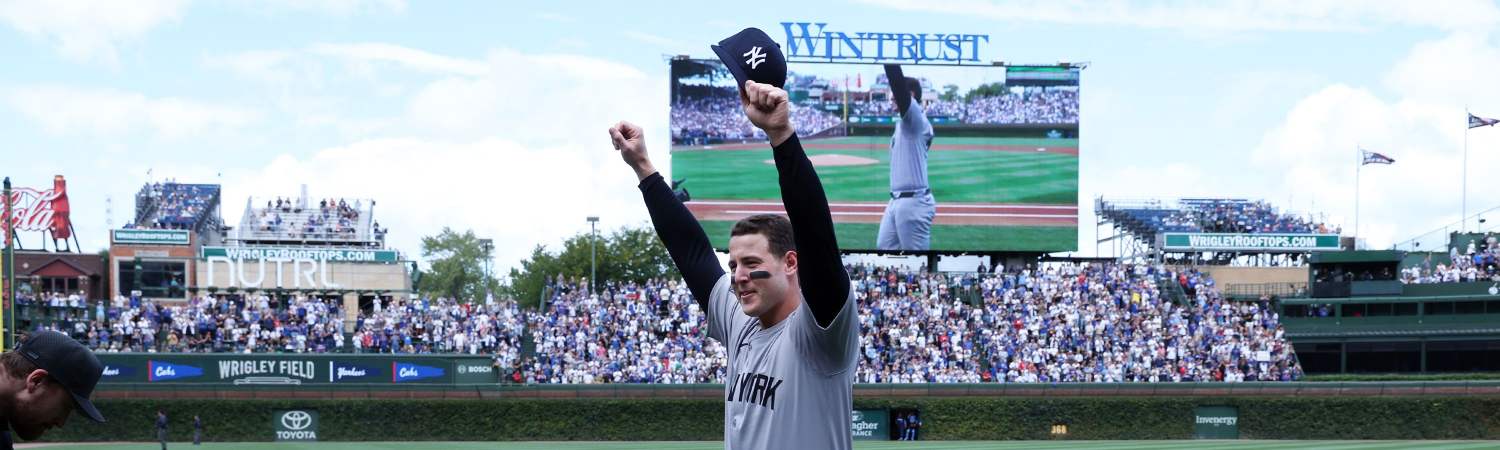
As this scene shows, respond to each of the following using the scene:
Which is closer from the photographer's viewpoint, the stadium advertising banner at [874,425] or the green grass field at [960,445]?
the green grass field at [960,445]

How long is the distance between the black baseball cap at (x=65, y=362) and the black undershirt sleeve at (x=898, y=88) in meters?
45.2

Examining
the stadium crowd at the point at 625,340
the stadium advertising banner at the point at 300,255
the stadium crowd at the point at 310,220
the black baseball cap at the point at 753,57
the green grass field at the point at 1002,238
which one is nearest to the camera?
the black baseball cap at the point at 753,57

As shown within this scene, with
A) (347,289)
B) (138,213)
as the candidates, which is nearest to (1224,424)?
(347,289)

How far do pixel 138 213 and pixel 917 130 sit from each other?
38661 mm

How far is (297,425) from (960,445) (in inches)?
654

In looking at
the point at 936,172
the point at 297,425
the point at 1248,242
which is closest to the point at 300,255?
the point at 297,425

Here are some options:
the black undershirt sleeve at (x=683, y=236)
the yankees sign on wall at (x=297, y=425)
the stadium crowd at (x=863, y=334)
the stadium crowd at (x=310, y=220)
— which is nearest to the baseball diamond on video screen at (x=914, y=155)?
the stadium crowd at (x=863, y=334)

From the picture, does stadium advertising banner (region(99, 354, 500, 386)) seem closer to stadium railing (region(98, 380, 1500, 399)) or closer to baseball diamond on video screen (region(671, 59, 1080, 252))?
stadium railing (region(98, 380, 1500, 399))

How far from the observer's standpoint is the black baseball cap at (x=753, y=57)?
4.70 meters

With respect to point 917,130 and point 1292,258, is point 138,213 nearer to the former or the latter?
point 917,130

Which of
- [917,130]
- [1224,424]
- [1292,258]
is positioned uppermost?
[917,130]

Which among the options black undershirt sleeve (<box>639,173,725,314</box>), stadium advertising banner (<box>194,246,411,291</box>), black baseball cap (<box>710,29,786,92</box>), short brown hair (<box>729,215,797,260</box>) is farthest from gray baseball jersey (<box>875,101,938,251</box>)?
black baseball cap (<box>710,29,786,92</box>)

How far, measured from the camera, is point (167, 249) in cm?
5972

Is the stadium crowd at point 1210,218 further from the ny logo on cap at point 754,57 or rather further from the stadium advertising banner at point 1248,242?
the ny logo on cap at point 754,57
